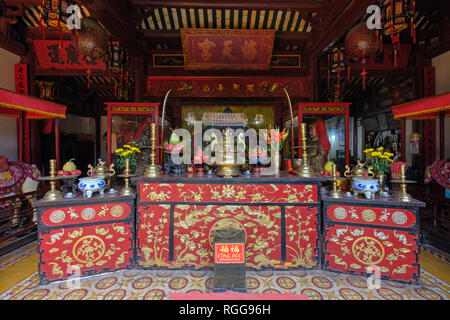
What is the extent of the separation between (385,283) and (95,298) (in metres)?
3.01

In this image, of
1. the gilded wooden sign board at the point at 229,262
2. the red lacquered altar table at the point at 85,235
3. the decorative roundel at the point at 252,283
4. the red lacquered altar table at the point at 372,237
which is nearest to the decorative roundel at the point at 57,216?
the red lacquered altar table at the point at 85,235

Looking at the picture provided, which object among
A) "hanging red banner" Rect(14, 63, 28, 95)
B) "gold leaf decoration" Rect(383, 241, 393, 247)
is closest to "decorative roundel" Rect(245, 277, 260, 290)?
"gold leaf decoration" Rect(383, 241, 393, 247)

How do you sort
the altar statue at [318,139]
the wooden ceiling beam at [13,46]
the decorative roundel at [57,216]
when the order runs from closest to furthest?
the decorative roundel at [57,216] < the wooden ceiling beam at [13,46] < the altar statue at [318,139]

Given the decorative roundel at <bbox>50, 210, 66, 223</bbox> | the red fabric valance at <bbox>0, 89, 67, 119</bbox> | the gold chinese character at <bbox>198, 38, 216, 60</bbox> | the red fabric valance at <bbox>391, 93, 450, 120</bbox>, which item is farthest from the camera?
the gold chinese character at <bbox>198, 38, 216, 60</bbox>

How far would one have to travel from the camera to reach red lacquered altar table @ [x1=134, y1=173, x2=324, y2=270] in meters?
2.24

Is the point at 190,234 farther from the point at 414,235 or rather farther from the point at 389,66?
the point at 389,66

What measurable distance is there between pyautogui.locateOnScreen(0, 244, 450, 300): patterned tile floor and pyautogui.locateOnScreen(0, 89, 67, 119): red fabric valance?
2158 millimetres

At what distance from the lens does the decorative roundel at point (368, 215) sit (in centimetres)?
208

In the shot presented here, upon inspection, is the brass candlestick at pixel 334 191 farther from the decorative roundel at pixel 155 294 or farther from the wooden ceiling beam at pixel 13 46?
the wooden ceiling beam at pixel 13 46

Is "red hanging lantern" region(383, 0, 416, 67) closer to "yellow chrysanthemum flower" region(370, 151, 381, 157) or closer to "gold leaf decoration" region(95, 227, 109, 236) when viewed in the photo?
"yellow chrysanthemum flower" region(370, 151, 381, 157)

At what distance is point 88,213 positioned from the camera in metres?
2.12

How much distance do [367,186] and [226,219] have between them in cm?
166

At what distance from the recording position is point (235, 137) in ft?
8.42

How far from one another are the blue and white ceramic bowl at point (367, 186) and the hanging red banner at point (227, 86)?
3600 millimetres
